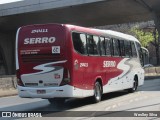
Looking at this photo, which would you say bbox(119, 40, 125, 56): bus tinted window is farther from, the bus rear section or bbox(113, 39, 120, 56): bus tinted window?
the bus rear section

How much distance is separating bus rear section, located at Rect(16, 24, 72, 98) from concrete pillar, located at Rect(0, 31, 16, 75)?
48705mm

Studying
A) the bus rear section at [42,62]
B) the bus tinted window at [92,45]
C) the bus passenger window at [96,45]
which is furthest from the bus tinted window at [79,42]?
the bus passenger window at [96,45]

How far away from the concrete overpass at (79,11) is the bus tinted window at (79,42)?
25.6 meters

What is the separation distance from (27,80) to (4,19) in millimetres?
37508

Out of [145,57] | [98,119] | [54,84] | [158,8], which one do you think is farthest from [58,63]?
[158,8]

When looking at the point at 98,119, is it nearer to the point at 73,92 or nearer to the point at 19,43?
the point at 73,92

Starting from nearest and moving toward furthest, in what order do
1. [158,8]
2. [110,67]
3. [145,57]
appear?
1. [110,67]
2. [145,57]
3. [158,8]

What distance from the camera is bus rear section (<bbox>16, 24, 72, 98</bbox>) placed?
14602 millimetres

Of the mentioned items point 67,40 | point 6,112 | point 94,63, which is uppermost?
point 67,40

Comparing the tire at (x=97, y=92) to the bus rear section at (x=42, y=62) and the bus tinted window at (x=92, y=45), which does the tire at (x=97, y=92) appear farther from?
the bus rear section at (x=42, y=62)

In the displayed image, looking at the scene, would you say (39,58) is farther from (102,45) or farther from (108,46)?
(108,46)

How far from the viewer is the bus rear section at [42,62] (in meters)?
14.6

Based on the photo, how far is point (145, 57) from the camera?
25266 mm

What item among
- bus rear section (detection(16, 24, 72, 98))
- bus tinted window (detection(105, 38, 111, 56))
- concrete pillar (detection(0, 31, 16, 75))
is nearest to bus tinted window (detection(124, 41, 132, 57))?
bus tinted window (detection(105, 38, 111, 56))
